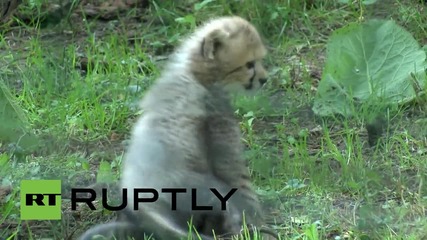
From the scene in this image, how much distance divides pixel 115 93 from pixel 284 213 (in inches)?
55.3

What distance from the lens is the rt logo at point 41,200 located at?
14.9 ft

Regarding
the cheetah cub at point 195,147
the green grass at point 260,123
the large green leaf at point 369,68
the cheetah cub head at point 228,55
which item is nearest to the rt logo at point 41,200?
the green grass at point 260,123

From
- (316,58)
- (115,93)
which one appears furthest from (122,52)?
(316,58)

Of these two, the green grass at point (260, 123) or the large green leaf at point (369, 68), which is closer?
the green grass at point (260, 123)

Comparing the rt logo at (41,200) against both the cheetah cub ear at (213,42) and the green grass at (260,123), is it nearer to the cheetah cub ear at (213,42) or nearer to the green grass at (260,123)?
the green grass at (260,123)

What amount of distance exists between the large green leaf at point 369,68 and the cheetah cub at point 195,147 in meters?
1.00

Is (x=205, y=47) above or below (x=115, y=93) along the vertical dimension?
above

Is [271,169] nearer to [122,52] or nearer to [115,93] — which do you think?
[115,93]

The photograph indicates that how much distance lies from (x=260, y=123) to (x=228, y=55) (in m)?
0.95

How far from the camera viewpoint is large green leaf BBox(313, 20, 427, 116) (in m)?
5.46

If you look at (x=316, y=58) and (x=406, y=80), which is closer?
(x=406, y=80)

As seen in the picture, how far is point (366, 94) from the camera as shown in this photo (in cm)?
546

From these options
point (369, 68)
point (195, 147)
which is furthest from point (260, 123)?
point (195, 147)

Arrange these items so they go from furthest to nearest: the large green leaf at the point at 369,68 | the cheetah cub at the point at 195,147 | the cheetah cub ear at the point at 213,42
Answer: the large green leaf at the point at 369,68, the cheetah cub ear at the point at 213,42, the cheetah cub at the point at 195,147
